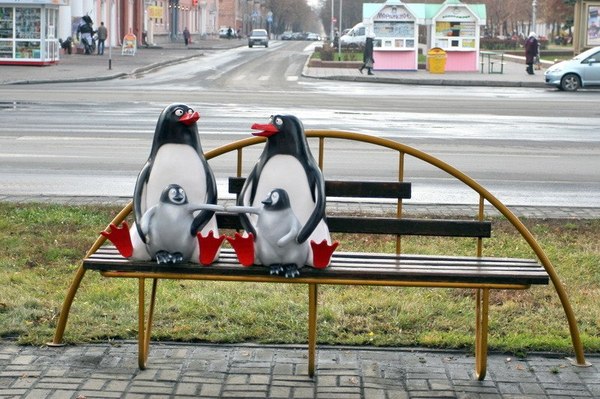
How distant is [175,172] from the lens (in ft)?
17.3

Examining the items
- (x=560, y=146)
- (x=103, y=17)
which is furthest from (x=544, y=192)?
(x=103, y=17)

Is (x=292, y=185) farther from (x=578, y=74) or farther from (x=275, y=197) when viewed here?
(x=578, y=74)

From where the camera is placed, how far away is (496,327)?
618cm

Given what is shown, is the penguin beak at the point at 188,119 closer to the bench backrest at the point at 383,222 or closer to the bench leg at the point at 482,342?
the bench backrest at the point at 383,222

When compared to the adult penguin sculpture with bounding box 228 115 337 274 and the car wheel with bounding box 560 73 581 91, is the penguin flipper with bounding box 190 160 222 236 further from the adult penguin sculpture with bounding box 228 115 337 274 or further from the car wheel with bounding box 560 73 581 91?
the car wheel with bounding box 560 73 581 91

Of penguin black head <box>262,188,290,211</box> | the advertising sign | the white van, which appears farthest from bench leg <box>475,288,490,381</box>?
the white van

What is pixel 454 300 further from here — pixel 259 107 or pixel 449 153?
pixel 259 107

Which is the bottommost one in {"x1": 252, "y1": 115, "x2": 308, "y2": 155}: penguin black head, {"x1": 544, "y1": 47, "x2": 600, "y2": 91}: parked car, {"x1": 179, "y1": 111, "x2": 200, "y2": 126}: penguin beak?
{"x1": 252, "y1": 115, "x2": 308, "y2": 155}: penguin black head

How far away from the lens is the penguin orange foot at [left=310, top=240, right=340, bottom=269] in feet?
16.6

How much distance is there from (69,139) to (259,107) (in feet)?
27.4

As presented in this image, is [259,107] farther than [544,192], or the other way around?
[259,107]

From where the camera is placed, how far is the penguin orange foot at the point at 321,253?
5.05 m

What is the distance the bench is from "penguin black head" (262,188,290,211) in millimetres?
297

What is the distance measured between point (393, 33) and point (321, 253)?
3946cm
